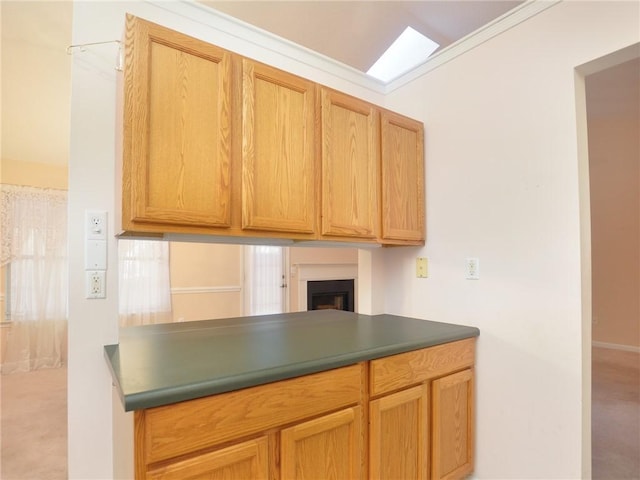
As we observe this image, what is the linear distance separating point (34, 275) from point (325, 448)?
15.1 ft

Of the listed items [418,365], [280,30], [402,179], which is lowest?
[418,365]

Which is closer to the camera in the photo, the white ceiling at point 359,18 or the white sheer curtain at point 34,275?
the white ceiling at point 359,18

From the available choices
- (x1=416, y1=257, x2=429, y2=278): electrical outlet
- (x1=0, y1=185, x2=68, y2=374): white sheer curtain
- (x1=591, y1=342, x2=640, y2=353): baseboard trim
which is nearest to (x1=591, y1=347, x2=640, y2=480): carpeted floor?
(x1=591, y1=342, x2=640, y2=353): baseboard trim

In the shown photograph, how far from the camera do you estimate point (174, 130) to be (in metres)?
1.31

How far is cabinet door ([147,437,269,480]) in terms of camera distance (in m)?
0.95

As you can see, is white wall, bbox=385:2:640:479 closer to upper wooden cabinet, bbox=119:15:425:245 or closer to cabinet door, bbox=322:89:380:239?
upper wooden cabinet, bbox=119:15:425:245

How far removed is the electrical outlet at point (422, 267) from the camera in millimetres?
2102

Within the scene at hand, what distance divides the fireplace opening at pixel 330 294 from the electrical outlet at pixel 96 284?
394cm

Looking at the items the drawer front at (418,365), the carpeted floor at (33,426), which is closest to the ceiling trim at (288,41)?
the drawer front at (418,365)

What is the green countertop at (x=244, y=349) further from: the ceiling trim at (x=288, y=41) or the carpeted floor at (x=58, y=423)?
the ceiling trim at (x=288, y=41)

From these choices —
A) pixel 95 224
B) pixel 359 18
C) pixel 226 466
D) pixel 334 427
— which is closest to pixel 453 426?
pixel 334 427

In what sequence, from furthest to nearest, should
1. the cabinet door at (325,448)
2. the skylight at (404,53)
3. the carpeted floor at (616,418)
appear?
the skylight at (404,53), the carpeted floor at (616,418), the cabinet door at (325,448)

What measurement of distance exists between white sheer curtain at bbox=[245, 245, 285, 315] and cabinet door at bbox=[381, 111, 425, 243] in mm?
3324

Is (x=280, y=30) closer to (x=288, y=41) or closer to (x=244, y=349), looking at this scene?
(x=288, y=41)
